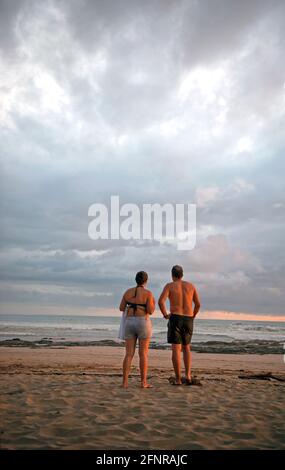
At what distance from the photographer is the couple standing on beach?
662cm

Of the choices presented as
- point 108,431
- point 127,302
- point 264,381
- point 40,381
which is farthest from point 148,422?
point 264,381

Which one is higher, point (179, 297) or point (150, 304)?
point (179, 297)

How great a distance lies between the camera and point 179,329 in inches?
273

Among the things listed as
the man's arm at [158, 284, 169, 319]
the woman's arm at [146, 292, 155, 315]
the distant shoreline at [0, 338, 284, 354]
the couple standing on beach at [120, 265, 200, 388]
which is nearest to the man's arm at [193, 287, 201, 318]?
the couple standing on beach at [120, 265, 200, 388]

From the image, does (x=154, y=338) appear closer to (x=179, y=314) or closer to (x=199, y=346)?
(x=199, y=346)

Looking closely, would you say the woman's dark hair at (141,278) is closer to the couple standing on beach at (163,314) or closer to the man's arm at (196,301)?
the couple standing on beach at (163,314)

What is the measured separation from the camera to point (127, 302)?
6754 millimetres

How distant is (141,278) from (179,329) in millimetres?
1192

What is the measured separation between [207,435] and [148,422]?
0.77 metres

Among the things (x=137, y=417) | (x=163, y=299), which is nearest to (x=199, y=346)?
(x=163, y=299)

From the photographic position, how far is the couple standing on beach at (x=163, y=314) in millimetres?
6621

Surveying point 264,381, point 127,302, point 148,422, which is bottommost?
point 264,381
